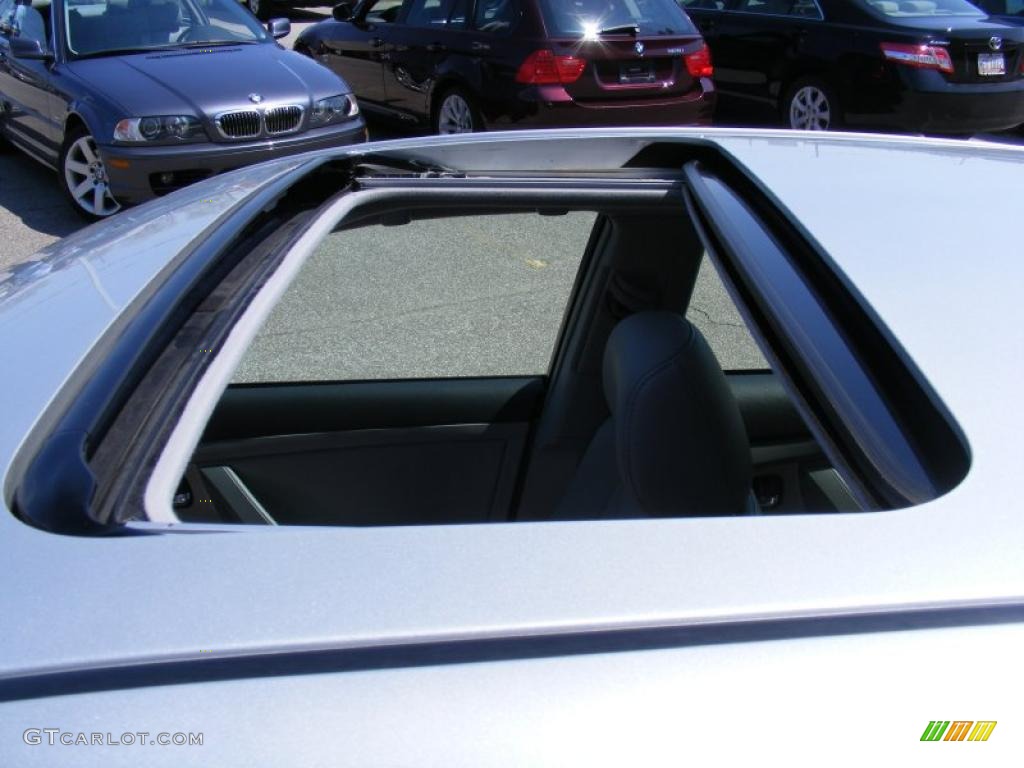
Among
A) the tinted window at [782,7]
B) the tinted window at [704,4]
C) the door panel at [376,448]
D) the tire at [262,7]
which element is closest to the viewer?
the door panel at [376,448]

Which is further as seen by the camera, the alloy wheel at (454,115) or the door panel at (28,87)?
the alloy wheel at (454,115)

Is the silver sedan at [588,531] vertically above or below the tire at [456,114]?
above

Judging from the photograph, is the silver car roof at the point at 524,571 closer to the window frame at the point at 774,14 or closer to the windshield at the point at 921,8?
the windshield at the point at 921,8

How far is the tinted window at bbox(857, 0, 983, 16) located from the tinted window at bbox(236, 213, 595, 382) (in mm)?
3056

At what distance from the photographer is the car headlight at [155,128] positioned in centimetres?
639

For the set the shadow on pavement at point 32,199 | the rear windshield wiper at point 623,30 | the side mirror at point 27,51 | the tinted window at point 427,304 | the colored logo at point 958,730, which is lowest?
the tinted window at point 427,304

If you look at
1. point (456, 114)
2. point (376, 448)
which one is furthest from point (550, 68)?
point (376, 448)

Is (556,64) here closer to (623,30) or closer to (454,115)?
→ (623,30)

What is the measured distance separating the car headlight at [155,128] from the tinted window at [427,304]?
3.53ft

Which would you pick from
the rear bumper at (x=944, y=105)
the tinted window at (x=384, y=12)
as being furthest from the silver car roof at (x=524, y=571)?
the tinted window at (x=384, y=12)

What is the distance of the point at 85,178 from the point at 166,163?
2.92ft

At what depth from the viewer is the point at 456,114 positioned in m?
8.15

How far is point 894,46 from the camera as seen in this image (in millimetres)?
7996

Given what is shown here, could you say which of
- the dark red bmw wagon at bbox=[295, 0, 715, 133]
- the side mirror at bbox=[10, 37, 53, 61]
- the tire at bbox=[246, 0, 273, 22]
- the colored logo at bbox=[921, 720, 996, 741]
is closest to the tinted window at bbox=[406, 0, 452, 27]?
the dark red bmw wagon at bbox=[295, 0, 715, 133]
